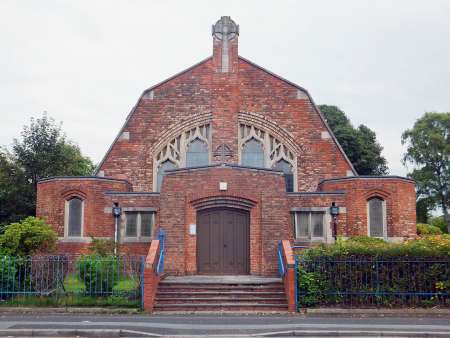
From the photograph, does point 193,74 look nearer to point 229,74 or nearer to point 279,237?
point 229,74

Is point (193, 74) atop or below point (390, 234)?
atop

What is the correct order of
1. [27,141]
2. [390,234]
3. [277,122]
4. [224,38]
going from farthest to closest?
[27,141], [277,122], [224,38], [390,234]

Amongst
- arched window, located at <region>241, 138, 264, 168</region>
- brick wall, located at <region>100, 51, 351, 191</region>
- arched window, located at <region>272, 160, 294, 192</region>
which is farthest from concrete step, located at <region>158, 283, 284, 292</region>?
arched window, located at <region>241, 138, 264, 168</region>

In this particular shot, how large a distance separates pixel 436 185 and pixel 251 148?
1390 inches

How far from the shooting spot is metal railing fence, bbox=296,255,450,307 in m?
15.4

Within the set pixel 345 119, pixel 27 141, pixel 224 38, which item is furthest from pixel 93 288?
pixel 345 119

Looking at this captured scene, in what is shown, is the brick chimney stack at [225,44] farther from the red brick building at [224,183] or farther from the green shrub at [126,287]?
the green shrub at [126,287]

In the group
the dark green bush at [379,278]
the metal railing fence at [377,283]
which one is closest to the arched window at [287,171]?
the dark green bush at [379,278]

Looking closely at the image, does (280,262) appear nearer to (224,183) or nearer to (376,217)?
(224,183)

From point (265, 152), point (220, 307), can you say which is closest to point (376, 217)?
point (265, 152)

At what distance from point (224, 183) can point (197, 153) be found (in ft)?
27.4

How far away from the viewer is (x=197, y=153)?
89.7ft

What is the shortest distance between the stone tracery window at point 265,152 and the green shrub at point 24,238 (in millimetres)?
12105

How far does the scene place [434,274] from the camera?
1555 centimetres
